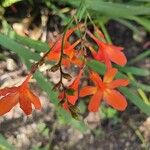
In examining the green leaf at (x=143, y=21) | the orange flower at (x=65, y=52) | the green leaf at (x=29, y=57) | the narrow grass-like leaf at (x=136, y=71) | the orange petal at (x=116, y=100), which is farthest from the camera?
the green leaf at (x=143, y=21)

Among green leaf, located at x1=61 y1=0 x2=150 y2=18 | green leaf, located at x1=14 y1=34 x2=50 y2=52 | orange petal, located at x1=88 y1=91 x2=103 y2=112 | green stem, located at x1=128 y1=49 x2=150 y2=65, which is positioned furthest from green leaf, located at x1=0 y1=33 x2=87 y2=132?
green stem, located at x1=128 y1=49 x2=150 y2=65

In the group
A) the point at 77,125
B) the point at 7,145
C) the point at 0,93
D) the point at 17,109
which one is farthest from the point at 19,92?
the point at 17,109

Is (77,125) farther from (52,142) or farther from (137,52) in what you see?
(137,52)

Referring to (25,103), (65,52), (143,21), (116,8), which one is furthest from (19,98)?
(143,21)

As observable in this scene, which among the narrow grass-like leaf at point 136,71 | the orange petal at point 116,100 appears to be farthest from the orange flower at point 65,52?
the narrow grass-like leaf at point 136,71

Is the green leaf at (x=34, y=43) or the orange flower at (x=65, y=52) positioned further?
the green leaf at (x=34, y=43)

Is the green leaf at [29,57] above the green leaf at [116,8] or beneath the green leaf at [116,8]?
beneath

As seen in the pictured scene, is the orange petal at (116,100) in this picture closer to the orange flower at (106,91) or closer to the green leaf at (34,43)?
the orange flower at (106,91)
